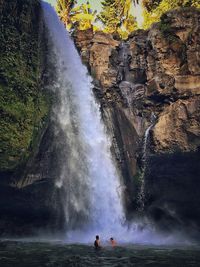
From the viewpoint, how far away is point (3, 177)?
26203mm

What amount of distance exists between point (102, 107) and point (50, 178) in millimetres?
8022

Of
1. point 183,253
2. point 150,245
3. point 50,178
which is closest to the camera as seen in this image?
point 183,253

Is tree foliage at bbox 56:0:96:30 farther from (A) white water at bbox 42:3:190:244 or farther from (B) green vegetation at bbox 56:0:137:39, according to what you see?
(A) white water at bbox 42:3:190:244

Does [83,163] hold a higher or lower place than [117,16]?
lower

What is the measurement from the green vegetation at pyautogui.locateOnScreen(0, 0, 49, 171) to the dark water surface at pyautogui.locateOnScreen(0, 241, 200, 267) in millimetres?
6040

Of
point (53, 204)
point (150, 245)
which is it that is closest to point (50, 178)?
point (53, 204)

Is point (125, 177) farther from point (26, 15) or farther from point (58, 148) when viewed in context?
point (26, 15)

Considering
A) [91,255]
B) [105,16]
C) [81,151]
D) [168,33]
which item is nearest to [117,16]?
[105,16]

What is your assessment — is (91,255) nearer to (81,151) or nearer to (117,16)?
(81,151)

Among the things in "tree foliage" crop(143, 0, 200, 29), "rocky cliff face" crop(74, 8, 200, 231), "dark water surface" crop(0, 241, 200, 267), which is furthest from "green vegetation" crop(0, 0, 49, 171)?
"tree foliage" crop(143, 0, 200, 29)

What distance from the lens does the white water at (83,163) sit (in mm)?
29234

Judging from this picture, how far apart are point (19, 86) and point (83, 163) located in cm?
772

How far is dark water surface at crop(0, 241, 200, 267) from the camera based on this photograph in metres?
18.6

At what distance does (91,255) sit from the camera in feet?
68.4
